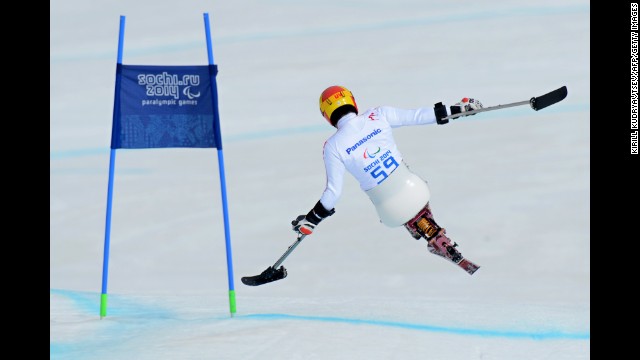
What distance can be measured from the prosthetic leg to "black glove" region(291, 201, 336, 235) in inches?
27.1

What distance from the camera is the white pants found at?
330 inches

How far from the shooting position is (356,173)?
27.7 feet

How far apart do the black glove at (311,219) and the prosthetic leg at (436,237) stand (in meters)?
0.69

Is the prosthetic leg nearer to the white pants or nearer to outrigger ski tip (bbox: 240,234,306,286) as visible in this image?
the white pants

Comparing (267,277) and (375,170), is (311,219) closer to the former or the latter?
(375,170)

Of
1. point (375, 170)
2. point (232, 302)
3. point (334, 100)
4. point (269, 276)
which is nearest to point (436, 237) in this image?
point (375, 170)

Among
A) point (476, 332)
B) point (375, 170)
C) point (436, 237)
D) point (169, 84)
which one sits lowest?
point (476, 332)

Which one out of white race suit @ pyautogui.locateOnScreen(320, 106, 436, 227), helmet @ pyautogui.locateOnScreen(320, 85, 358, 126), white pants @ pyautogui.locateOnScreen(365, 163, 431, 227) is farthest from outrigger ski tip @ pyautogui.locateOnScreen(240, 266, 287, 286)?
helmet @ pyautogui.locateOnScreen(320, 85, 358, 126)

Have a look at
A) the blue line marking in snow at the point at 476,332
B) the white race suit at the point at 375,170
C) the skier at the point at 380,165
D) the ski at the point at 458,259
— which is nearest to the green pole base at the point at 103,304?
the blue line marking in snow at the point at 476,332

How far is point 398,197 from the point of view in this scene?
8375mm

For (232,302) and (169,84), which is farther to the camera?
(232,302)

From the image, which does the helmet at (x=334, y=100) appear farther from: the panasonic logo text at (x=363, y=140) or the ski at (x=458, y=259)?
the ski at (x=458, y=259)

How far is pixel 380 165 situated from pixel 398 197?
29 centimetres

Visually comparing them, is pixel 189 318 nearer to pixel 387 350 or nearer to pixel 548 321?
pixel 387 350
